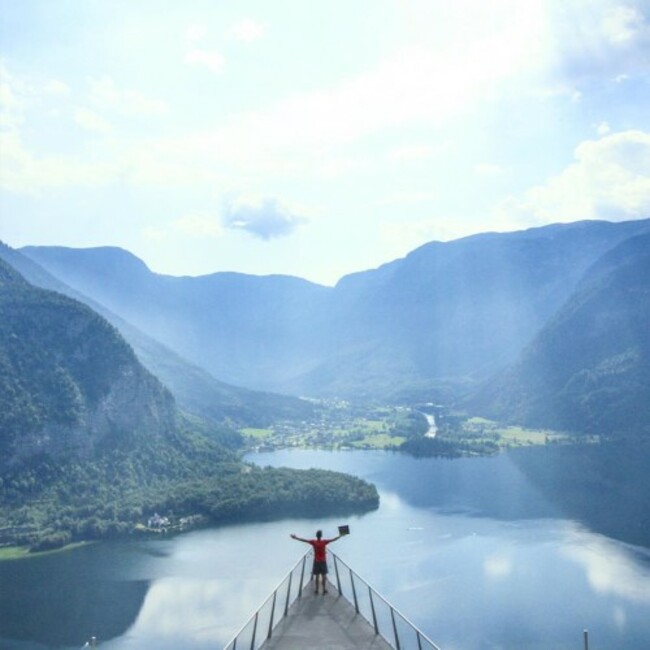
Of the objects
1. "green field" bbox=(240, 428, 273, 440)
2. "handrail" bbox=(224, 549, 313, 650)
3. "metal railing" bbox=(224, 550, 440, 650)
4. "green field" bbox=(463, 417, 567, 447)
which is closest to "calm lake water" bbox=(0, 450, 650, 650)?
"metal railing" bbox=(224, 550, 440, 650)

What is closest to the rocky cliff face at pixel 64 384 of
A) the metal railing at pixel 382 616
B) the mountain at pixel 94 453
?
the mountain at pixel 94 453

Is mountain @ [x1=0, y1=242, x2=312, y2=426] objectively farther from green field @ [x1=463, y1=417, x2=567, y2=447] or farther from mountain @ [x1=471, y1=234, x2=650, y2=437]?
mountain @ [x1=471, y1=234, x2=650, y2=437]

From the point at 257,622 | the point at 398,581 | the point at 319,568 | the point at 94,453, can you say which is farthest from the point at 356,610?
the point at 94,453

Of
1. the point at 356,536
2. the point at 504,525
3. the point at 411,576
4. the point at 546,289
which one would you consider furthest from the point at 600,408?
the point at 546,289

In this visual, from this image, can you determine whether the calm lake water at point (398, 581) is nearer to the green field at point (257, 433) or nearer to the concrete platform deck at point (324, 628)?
the concrete platform deck at point (324, 628)

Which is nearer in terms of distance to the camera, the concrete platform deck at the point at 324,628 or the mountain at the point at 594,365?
the concrete platform deck at the point at 324,628

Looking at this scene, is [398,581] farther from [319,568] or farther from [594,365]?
[594,365]

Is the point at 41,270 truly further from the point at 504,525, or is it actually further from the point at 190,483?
the point at 504,525
